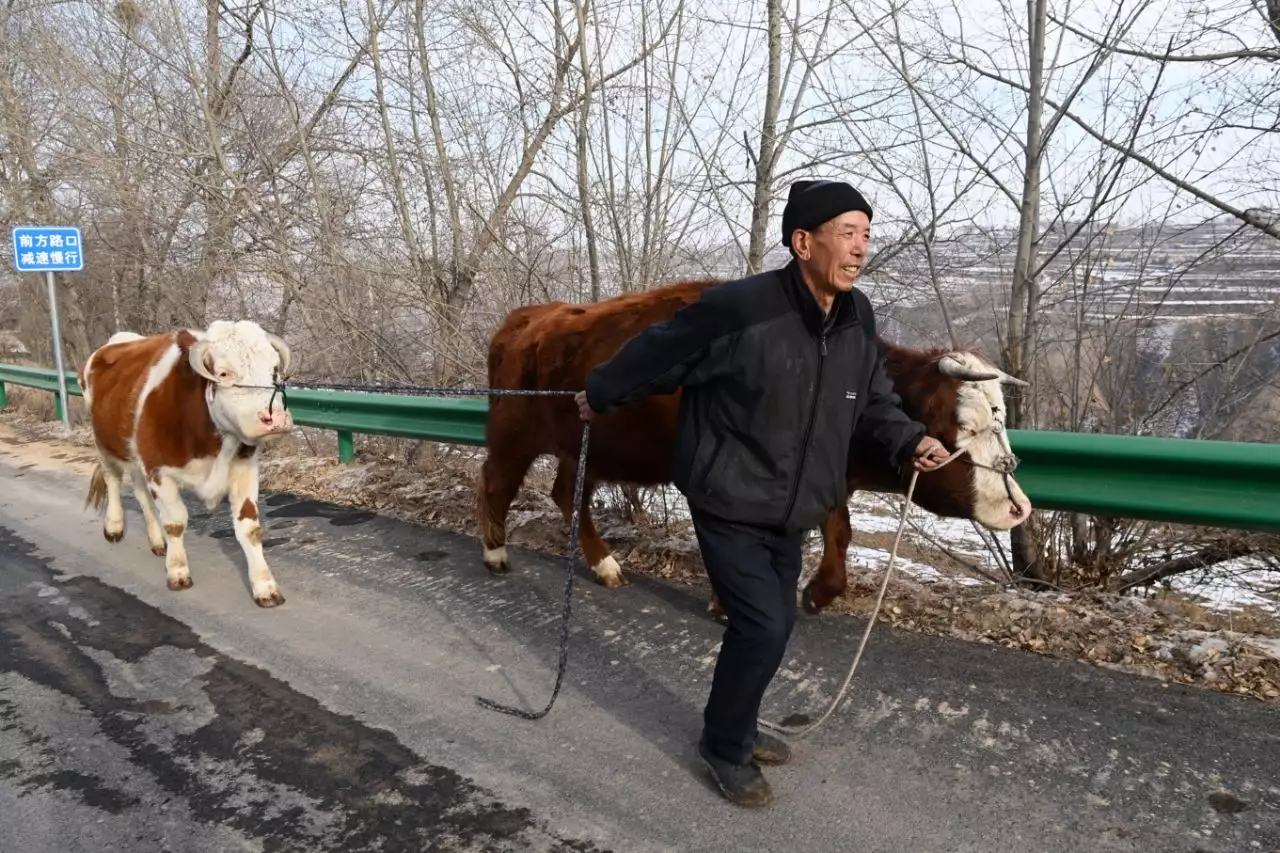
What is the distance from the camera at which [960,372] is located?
3357mm

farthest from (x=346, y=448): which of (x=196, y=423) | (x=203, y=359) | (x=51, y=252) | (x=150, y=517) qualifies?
(x=51, y=252)

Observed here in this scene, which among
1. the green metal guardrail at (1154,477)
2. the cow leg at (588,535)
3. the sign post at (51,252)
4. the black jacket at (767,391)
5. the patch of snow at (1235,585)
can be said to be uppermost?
the sign post at (51,252)

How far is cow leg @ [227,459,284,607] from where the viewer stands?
448 cm

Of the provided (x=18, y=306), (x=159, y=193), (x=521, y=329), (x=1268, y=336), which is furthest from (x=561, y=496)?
(x=18, y=306)

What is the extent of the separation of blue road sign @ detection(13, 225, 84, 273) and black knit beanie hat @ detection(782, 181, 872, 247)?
13.2 meters

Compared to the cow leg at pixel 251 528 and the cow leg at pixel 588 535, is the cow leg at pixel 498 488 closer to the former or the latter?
the cow leg at pixel 588 535

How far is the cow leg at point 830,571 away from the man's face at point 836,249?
167 cm

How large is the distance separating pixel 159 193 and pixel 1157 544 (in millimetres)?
10036

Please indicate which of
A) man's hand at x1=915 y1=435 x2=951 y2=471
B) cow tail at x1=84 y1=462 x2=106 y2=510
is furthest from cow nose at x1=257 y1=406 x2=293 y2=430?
man's hand at x1=915 y1=435 x2=951 y2=471

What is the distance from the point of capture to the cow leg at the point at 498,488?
16.3ft

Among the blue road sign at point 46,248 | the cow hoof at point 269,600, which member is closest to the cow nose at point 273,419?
the cow hoof at point 269,600

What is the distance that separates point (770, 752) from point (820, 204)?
1740 mm

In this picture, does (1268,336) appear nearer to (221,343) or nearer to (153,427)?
(221,343)

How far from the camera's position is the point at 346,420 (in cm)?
739
